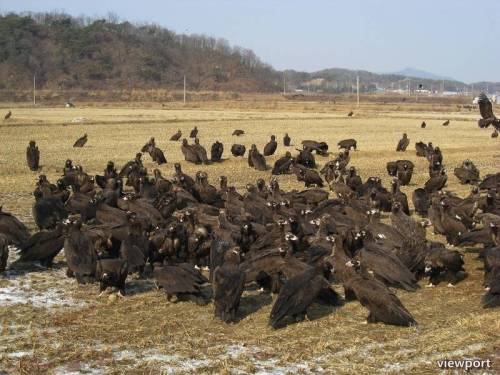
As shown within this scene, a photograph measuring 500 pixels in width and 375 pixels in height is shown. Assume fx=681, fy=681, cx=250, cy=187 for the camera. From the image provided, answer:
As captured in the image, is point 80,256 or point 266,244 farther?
point 266,244

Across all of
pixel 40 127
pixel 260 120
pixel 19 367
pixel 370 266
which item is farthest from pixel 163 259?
pixel 260 120

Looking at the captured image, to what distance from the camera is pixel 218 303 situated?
31.5 feet

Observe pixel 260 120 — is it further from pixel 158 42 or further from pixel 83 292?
pixel 158 42

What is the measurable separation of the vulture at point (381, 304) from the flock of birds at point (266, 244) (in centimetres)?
1

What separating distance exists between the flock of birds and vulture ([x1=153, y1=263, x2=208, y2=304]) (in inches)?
0.7

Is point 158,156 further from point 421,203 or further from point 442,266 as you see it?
point 442,266

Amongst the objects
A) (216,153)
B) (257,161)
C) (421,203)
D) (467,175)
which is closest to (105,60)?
(216,153)

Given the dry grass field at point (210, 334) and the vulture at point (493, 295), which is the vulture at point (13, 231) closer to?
→ the dry grass field at point (210, 334)

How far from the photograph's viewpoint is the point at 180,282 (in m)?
10.4

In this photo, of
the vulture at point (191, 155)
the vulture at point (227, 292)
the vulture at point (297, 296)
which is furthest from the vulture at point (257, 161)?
the vulture at point (227, 292)

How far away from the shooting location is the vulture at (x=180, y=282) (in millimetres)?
10312

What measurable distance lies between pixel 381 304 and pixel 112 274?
426cm

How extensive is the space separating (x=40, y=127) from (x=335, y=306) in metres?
39.0

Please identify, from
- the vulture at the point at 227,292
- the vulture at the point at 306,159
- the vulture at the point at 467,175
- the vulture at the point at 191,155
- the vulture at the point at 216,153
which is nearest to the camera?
the vulture at the point at 227,292
